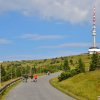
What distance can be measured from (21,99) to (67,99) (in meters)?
4.28

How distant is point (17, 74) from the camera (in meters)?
144

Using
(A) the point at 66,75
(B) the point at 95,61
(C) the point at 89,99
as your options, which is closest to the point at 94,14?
(B) the point at 95,61

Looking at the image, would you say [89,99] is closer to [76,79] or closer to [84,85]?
[84,85]

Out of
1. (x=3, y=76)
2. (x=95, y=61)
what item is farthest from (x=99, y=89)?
(x=3, y=76)

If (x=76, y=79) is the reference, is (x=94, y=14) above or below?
above

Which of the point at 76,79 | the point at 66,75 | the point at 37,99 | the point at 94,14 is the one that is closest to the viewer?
the point at 37,99

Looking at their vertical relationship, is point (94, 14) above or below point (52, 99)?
above

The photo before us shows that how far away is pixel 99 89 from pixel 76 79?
1545cm

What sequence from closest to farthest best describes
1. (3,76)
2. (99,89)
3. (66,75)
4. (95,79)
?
(99,89) < (95,79) < (66,75) < (3,76)

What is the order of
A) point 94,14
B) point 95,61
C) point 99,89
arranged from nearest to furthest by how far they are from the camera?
1. point 99,89
2. point 95,61
3. point 94,14

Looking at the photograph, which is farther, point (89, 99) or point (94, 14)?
point (94, 14)

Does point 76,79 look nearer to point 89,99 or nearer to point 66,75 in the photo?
point 66,75

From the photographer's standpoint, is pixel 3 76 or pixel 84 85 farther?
pixel 3 76

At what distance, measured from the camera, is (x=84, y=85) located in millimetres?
51844
